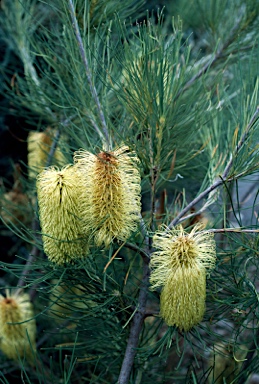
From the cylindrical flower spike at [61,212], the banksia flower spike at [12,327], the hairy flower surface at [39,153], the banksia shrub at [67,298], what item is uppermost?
the hairy flower surface at [39,153]

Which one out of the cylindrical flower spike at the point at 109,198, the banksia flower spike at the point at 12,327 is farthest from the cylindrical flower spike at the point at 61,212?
the banksia flower spike at the point at 12,327

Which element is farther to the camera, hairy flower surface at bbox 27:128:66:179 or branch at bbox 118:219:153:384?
hairy flower surface at bbox 27:128:66:179

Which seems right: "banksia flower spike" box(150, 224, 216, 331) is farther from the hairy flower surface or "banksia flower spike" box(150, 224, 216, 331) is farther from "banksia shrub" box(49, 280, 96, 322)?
the hairy flower surface

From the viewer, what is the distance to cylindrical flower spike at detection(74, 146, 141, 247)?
48cm

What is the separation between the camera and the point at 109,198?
0.48m

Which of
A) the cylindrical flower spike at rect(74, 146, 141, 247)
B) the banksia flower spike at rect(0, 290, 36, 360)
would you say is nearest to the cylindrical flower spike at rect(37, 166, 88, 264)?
the cylindrical flower spike at rect(74, 146, 141, 247)

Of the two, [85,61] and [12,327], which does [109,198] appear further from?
[12,327]

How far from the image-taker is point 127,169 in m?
0.50

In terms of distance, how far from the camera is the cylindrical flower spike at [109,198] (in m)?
0.48

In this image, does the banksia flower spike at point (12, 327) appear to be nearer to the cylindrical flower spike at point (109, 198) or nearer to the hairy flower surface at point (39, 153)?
the hairy flower surface at point (39, 153)

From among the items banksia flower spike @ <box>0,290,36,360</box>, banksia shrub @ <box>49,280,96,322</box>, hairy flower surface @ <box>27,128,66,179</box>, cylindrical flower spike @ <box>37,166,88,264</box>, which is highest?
hairy flower surface @ <box>27,128,66,179</box>

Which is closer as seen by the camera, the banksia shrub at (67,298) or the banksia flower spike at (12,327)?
the banksia shrub at (67,298)

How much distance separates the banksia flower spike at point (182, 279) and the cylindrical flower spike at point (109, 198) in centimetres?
4

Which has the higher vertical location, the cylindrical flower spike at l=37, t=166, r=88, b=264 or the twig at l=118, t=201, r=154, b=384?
the cylindrical flower spike at l=37, t=166, r=88, b=264
